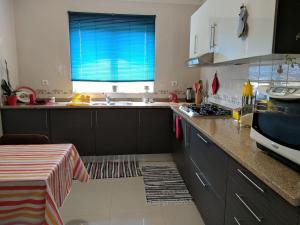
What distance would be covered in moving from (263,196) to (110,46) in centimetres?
303

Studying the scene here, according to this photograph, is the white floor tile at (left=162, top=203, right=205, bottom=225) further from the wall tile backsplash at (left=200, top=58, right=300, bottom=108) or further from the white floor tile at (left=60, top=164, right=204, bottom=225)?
the wall tile backsplash at (left=200, top=58, right=300, bottom=108)

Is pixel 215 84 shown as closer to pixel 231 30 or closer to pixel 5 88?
pixel 231 30

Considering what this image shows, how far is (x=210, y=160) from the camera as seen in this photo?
1745mm

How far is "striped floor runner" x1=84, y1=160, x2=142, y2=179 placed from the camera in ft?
9.82

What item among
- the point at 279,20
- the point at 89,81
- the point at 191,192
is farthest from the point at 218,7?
the point at 89,81

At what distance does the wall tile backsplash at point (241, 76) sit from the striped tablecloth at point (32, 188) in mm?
1713

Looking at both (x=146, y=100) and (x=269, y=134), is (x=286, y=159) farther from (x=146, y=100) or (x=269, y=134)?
(x=146, y=100)

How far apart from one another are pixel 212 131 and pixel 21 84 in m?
2.94

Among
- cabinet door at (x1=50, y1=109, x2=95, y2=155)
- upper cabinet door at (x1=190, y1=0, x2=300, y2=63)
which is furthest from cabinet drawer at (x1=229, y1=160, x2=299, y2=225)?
cabinet door at (x1=50, y1=109, x2=95, y2=155)

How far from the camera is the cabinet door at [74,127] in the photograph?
317 cm

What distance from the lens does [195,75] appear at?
3803 mm

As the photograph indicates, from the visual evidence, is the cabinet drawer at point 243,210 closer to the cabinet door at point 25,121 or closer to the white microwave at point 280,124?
the white microwave at point 280,124

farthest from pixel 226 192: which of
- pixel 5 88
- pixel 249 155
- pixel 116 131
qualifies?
pixel 5 88

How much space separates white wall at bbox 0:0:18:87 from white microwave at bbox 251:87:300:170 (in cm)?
308
